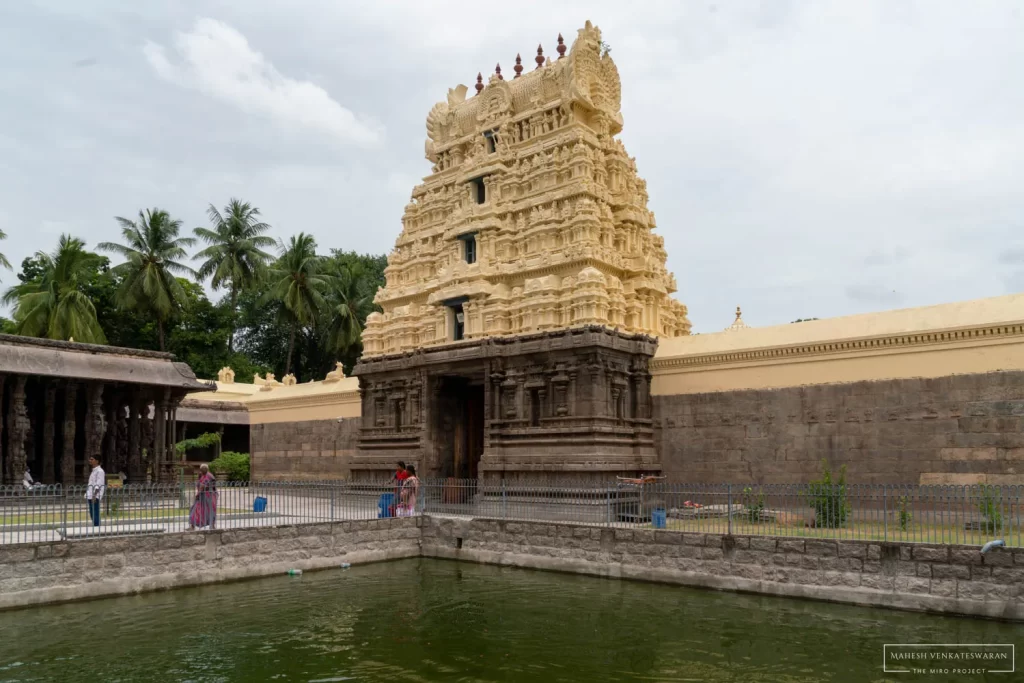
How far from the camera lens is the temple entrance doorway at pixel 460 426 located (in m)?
22.7

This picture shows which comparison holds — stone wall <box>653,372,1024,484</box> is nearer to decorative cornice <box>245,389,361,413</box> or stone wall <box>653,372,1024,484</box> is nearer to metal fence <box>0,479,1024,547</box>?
metal fence <box>0,479,1024,547</box>

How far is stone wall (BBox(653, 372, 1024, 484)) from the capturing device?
14.8 metres

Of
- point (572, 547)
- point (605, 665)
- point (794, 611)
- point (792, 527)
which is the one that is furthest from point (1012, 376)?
point (605, 665)

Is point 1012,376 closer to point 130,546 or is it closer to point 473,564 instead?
point 473,564

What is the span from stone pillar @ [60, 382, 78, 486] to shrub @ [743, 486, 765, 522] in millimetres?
16630

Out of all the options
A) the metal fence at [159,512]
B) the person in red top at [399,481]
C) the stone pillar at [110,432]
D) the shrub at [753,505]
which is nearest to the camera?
the metal fence at [159,512]

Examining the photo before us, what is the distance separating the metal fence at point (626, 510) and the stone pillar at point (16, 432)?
4.62ft

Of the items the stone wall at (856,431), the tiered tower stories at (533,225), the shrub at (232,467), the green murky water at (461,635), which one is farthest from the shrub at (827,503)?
the shrub at (232,467)

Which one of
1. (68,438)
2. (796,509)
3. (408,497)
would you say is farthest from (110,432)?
(796,509)

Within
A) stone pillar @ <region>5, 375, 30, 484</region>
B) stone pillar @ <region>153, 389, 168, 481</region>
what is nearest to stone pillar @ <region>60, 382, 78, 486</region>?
stone pillar @ <region>5, 375, 30, 484</region>

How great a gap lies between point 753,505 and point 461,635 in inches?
293

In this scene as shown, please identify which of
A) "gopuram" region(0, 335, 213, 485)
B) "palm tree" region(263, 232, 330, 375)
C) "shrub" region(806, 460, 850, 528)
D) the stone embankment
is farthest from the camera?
"palm tree" region(263, 232, 330, 375)

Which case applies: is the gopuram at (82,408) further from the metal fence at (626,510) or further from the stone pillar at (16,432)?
the metal fence at (626,510)

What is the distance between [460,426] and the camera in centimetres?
2341
